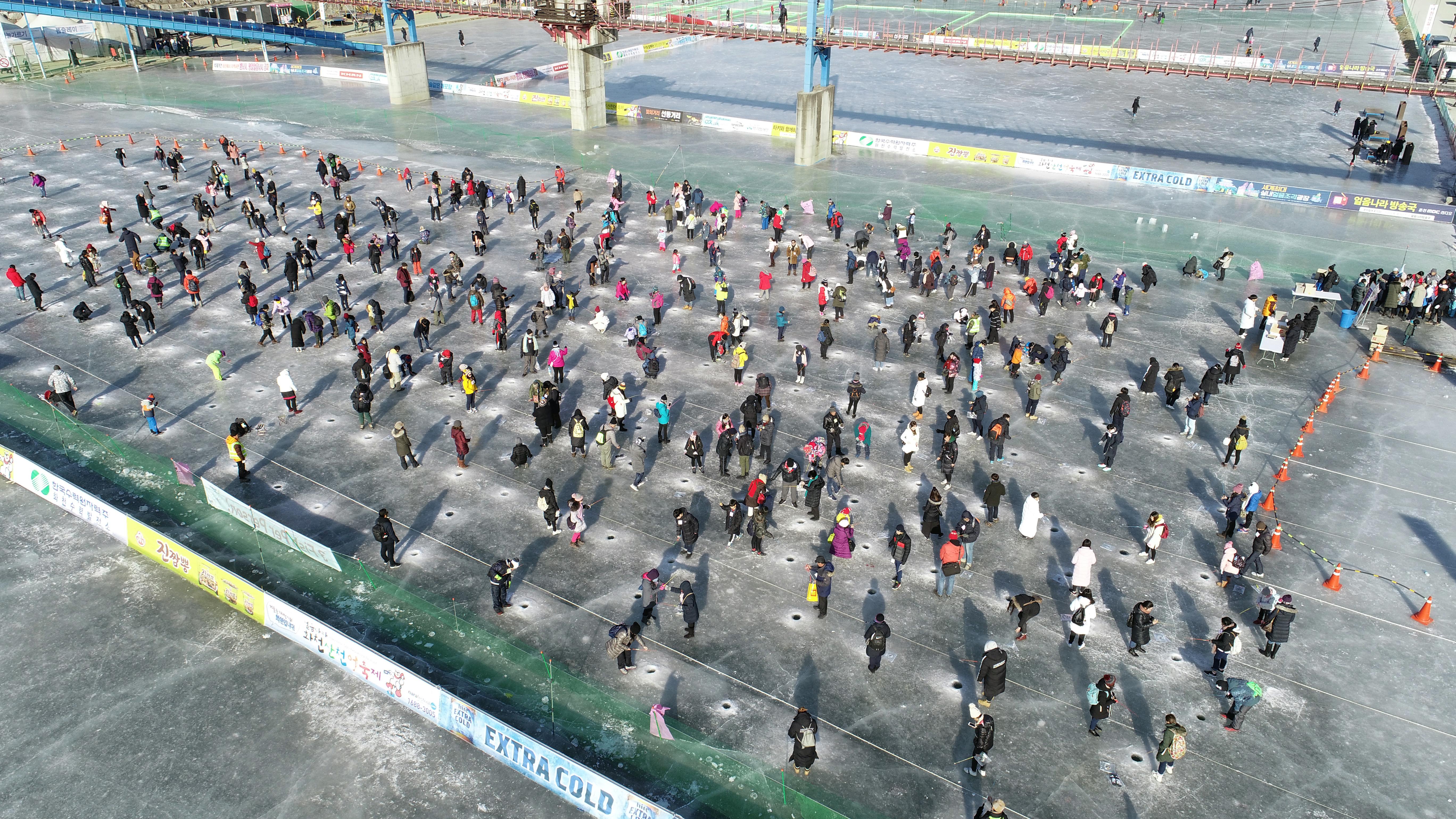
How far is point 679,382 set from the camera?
26.9m

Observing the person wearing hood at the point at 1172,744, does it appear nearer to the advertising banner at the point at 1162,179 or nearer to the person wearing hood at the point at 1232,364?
the person wearing hood at the point at 1232,364

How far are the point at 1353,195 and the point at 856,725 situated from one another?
125 ft

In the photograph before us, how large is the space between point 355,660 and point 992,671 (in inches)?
428

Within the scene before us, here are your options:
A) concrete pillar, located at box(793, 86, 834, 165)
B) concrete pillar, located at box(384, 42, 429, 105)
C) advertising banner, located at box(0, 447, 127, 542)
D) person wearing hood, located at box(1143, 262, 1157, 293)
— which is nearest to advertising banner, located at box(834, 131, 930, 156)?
concrete pillar, located at box(793, 86, 834, 165)

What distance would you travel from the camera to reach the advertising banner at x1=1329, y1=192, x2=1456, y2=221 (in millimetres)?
39031

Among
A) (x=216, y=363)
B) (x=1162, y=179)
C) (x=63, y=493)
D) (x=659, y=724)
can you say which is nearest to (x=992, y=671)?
(x=659, y=724)

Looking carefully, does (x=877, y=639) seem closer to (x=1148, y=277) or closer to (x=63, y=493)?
(x=63, y=493)

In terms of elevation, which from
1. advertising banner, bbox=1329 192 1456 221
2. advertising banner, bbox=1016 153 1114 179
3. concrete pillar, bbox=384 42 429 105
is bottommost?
advertising banner, bbox=1329 192 1456 221

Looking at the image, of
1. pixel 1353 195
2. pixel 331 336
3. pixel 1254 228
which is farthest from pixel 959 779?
pixel 1353 195

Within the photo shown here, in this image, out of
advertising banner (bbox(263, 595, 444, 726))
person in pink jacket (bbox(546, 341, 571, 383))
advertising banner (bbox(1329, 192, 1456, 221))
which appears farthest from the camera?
advertising banner (bbox(1329, 192, 1456, 221))

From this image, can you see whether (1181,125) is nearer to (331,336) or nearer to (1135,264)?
(1135,264)

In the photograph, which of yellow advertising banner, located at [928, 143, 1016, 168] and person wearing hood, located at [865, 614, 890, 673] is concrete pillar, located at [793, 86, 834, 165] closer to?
yellow advertising banner, located at [928, 143, 1016, 168]

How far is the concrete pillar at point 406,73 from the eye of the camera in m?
57.8

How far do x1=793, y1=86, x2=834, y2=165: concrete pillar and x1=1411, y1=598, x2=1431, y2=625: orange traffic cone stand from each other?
109ft
